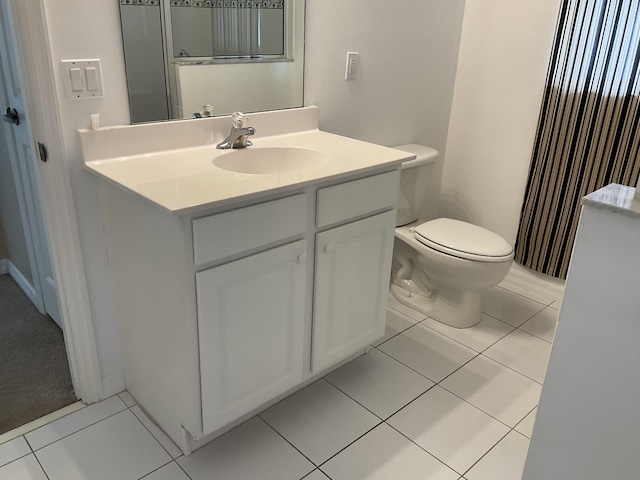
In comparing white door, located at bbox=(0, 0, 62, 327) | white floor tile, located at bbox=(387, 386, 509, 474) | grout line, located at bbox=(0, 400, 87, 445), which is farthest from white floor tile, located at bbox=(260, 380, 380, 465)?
white door, located at bbox=(0, 0, 62, 327)

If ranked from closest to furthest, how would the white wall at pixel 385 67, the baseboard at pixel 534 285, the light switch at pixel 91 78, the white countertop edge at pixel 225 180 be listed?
1. the white countertop edge at pixel 225 180
2. the light switch at pixel 91 78
3. the white wall at pixel 385 67
4. the baseboard at pixel 534 285

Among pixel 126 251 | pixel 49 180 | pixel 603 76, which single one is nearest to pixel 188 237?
pixel 126 251

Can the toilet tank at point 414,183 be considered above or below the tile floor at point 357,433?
above

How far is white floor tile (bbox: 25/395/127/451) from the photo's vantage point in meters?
1.73

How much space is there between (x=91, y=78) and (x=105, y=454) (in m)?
1.15

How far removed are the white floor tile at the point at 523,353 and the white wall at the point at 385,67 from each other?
1050 millimetres

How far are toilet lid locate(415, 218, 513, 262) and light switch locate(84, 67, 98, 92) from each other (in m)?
1.44

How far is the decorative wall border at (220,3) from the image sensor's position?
5.34ft

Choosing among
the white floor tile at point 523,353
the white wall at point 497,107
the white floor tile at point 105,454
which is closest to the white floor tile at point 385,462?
the white floor tile at point 105,454

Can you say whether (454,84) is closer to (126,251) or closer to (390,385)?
(390,385)

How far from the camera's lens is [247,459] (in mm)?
1682

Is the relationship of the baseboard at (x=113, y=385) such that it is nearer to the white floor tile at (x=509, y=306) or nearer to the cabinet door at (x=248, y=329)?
the cabinet door at (x=248, y=329)

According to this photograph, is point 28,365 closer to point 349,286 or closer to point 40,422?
point 40,422

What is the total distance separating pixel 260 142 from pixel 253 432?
3.34 feet
